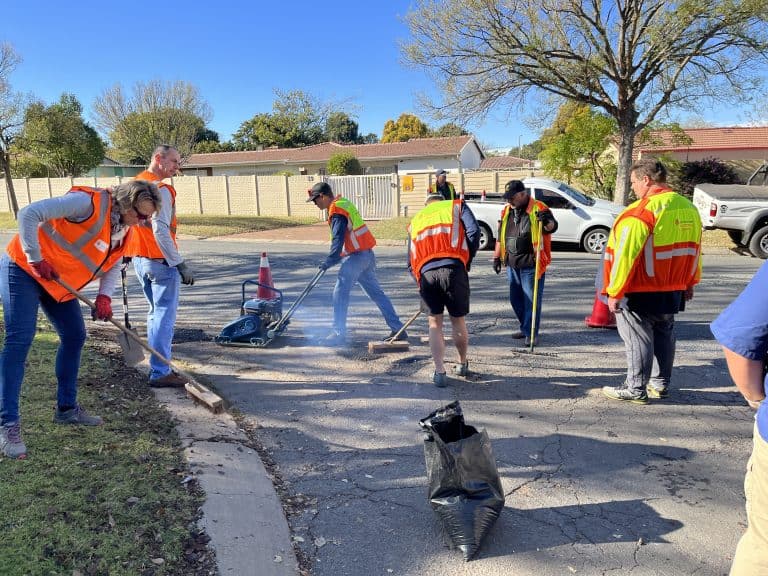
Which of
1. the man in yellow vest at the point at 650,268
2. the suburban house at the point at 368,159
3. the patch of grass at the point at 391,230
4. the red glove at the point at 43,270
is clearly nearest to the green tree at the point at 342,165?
the suburban house at the point at 368,159

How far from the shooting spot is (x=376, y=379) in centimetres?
546

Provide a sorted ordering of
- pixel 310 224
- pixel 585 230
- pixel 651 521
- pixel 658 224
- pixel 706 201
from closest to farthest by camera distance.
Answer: pixel 651 521 < pixel 658 224 < pixel 706 201 < pixel 585 230 < pixel 310 224

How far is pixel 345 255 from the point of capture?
652cm

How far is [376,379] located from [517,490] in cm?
217

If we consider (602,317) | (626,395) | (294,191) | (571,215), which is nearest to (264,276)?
(602,317)

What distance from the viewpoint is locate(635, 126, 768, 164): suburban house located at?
934 inches

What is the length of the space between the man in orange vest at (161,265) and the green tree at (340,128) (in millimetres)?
52796

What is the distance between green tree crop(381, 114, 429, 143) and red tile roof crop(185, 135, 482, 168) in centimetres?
1630

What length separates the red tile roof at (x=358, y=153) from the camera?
1586 inches

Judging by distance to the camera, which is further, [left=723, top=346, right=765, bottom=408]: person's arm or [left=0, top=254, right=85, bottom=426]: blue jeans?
[left=0, top=254, right=85, bottom=426]: blue jeans

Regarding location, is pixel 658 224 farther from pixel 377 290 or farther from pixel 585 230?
pixel 585 230

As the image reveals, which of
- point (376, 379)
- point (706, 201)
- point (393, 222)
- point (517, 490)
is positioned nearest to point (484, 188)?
point (393, 222)

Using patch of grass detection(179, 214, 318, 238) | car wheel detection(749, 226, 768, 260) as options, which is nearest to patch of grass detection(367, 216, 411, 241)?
patch of grass detection(179, 214, 318, 238)

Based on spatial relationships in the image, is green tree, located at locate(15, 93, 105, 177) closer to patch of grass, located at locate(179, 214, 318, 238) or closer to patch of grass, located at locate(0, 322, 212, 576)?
patch of grass, located at locate(179, 214, 318, 238)
